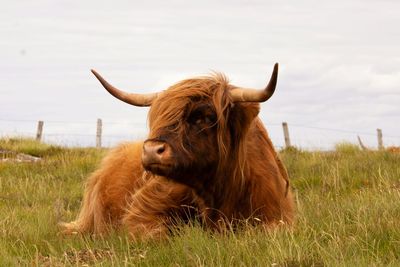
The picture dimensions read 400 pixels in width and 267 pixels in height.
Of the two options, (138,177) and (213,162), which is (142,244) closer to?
(213,162)

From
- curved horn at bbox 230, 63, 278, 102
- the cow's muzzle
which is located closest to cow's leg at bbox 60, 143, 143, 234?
curved horn at bbox 230, 63, 278, 102

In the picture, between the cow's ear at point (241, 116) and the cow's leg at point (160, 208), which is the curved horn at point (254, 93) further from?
the cow's leg at point (160, 208)

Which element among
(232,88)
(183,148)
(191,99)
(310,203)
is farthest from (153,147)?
(310,203)

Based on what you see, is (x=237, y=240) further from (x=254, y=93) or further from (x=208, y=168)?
(x=254, y=93)

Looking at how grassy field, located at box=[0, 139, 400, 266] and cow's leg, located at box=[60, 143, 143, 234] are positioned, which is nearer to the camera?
grassy field, located at box=[0, 139, 400, 266]

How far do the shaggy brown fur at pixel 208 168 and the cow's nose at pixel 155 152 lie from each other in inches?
1.8

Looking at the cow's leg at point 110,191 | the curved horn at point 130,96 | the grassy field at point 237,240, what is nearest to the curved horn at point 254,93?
the curved horn at point 130,96

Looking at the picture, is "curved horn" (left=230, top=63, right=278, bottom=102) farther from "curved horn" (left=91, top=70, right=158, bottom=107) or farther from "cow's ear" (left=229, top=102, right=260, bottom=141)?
"curved horn" (left=91, top=70, right=158, bottom=107)

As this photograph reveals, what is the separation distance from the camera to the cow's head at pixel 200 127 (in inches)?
204

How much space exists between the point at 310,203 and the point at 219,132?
7.69 feet

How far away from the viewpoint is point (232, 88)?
19.0ft

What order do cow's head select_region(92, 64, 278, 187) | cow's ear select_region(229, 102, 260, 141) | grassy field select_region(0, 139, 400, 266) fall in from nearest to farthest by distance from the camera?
grassy field select_region(0, 139, 400, 266)
cow's head select_region(92, 64, 278, 187)
cow's ear select_region(229, 102, 260, 141)

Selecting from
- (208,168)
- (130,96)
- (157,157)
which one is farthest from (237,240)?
(130,96)

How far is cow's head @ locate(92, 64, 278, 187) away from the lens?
5176mm
